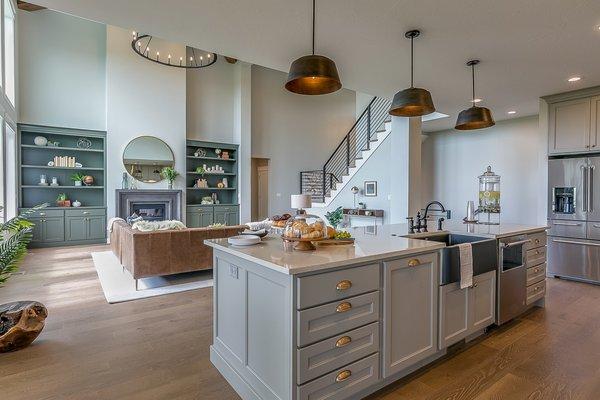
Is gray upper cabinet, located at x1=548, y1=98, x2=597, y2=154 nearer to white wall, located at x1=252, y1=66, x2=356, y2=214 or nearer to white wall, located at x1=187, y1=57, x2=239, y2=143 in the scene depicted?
white wall, located at x1=252, y1=66, x2=356, y2=214

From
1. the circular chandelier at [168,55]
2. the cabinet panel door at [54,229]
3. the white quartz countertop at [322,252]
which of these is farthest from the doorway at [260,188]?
the white quartz countertop at [322,252]

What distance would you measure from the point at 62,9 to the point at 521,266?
4781 mm

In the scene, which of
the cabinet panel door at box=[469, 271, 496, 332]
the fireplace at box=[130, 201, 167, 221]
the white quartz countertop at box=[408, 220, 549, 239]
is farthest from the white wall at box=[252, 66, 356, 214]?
the cabinet panel door at box=[469, 271, 496, 332]

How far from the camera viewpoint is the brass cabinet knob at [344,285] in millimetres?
1795

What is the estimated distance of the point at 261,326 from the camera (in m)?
1.87

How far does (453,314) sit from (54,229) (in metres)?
8.14

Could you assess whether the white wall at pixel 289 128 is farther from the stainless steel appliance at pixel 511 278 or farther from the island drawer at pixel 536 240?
the stainless steel appliance at pixel 511 278

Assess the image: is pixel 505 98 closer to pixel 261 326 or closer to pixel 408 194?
pixel 408 194

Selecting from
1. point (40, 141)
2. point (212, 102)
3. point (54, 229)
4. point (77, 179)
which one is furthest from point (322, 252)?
point (212, 102)

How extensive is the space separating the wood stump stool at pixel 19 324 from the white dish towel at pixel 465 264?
11.4ft

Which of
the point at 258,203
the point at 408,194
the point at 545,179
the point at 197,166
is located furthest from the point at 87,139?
the point at 545,179

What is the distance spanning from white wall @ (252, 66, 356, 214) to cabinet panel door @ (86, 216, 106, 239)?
460 centimetres

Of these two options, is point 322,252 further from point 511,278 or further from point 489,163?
point 489,163

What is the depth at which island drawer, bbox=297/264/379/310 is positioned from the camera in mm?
1663
